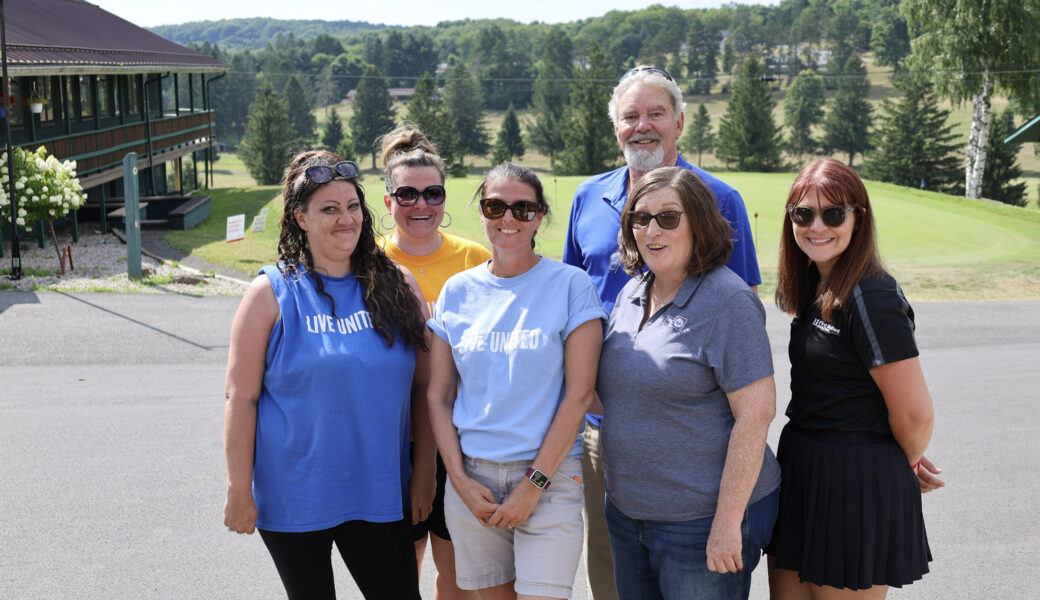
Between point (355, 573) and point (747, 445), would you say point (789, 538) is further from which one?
point (355, 573)

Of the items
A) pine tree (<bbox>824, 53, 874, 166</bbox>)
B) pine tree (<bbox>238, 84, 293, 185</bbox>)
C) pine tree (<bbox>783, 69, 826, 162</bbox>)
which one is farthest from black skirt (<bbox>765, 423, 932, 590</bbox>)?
pine tree (<bbox>824, 53, 874, 166</bbox>)

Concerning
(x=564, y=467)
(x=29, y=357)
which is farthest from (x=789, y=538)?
(x=29, y=357)

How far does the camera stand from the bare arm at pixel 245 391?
10.1ft

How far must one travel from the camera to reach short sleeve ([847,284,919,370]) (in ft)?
9.32

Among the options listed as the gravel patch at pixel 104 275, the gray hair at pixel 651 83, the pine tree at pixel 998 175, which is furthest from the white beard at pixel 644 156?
the pine tree at pixel 998 175

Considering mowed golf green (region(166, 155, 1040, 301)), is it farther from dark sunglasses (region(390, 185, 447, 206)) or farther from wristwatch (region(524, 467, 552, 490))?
wristwatch (region(524, 467, 552, 490))

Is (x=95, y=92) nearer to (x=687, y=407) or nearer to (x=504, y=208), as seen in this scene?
(x=504, y=208)

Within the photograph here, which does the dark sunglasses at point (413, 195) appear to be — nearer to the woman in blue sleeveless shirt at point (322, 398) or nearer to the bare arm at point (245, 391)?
the woman in blue sleeveless shirt at point (322, 398)

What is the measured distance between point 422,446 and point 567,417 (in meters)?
0.69

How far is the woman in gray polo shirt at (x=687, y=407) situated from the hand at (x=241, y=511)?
128cm

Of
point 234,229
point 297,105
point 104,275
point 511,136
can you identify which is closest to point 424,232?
point 104,275

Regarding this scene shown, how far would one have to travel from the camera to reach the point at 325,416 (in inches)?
121

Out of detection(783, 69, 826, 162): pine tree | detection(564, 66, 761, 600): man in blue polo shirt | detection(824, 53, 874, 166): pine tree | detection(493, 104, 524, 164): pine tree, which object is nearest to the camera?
detection(564, 66, 761, 600): man in blue polo shirt

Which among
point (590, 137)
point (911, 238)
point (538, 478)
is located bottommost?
point (911, 238)
